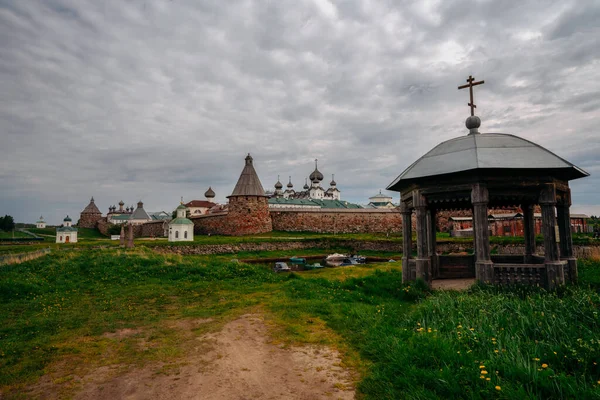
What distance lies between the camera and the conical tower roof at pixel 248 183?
3925 cm

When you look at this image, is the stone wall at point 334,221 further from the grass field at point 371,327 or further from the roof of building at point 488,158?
the roof of building at point 488,158

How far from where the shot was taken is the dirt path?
4.00 metres

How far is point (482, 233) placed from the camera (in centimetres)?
810

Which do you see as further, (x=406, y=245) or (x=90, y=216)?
(x=90, y=216)

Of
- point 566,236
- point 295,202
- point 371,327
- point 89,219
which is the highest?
point 295,202

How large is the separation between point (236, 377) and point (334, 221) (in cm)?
3876

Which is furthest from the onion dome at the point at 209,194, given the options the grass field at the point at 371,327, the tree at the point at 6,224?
the grass field at the point at 371,327

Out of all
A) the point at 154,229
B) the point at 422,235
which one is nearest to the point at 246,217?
the point at 154,229

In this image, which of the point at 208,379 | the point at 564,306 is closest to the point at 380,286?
the point at 564,306

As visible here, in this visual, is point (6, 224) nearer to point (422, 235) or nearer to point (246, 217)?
point (246, 217)

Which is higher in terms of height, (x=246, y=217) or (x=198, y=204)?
(x=198, y=204)

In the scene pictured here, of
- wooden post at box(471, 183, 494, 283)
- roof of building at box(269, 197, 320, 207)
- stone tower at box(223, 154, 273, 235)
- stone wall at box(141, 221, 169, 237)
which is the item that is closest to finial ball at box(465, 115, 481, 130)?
wooden post at box(471, 183, 494, 283)

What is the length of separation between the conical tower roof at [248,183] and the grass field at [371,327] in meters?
27.8

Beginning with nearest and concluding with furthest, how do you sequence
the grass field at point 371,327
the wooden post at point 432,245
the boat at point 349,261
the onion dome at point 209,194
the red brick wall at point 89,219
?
the grass field at point 371,327, the wooden post at point 432,245, the boat at point 349,261, the red brick wall at point 89,219, the onion dome at point 209,194
